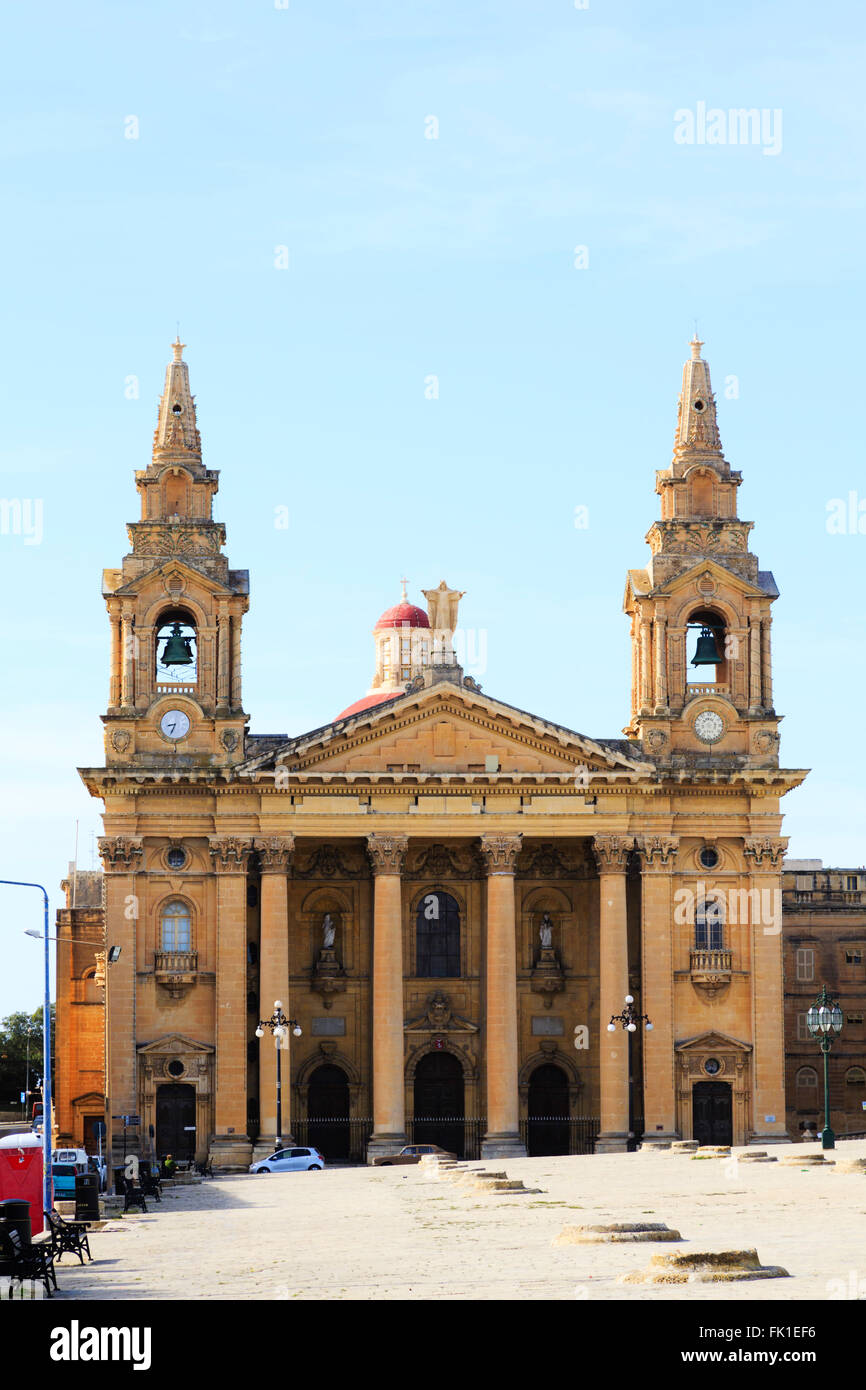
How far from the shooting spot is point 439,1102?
8525cm

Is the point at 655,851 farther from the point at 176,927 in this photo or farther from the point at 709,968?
the point at 176,927

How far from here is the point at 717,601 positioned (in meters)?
85.1

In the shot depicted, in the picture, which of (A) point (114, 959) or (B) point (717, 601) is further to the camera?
(B) point (717, 601)

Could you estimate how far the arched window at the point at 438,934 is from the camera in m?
85.9

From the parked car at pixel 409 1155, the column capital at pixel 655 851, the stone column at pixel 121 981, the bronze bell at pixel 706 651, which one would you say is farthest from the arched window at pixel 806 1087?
the stone column at pixel 121 981

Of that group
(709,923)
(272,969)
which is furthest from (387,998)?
(709,923)

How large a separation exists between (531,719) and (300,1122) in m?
16.6

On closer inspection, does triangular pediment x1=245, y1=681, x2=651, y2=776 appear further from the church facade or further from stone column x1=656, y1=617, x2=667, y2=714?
stone column x1=656, y1=617, x2=667, y2=714

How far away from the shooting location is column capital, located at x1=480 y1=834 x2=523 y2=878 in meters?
81.8

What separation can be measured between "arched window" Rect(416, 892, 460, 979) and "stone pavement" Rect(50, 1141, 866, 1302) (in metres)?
20.2

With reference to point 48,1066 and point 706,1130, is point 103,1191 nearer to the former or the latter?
point 48,1066

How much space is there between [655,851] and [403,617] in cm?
4416
